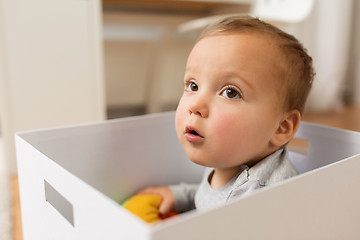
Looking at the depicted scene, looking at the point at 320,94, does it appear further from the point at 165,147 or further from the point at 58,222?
the point at 58,222

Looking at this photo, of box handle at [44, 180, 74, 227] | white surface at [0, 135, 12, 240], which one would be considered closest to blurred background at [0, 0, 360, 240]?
Result: white surface at [0, 135, 12, 240]

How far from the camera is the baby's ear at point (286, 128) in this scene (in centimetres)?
58

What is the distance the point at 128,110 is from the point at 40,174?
1.62m

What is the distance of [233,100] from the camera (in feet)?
1.74

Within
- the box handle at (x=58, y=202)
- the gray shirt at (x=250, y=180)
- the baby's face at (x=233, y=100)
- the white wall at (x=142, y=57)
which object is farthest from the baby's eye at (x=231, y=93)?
the white wall at (x=142, y=57)

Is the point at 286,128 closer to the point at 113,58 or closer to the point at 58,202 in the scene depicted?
the point at 58,202

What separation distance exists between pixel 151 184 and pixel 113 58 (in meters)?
1.14

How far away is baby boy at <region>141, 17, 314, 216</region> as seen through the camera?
53 cm

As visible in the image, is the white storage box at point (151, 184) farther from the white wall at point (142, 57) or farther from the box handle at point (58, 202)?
the white wall at point (142, 57)

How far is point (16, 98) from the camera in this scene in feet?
3.74

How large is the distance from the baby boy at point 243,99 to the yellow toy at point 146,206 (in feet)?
0.65

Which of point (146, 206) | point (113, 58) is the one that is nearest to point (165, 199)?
point (146, 206)

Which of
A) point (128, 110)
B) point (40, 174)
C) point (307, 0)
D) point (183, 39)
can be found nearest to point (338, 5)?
point (307, 0)

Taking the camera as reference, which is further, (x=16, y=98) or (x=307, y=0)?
(x=307, y=0)
